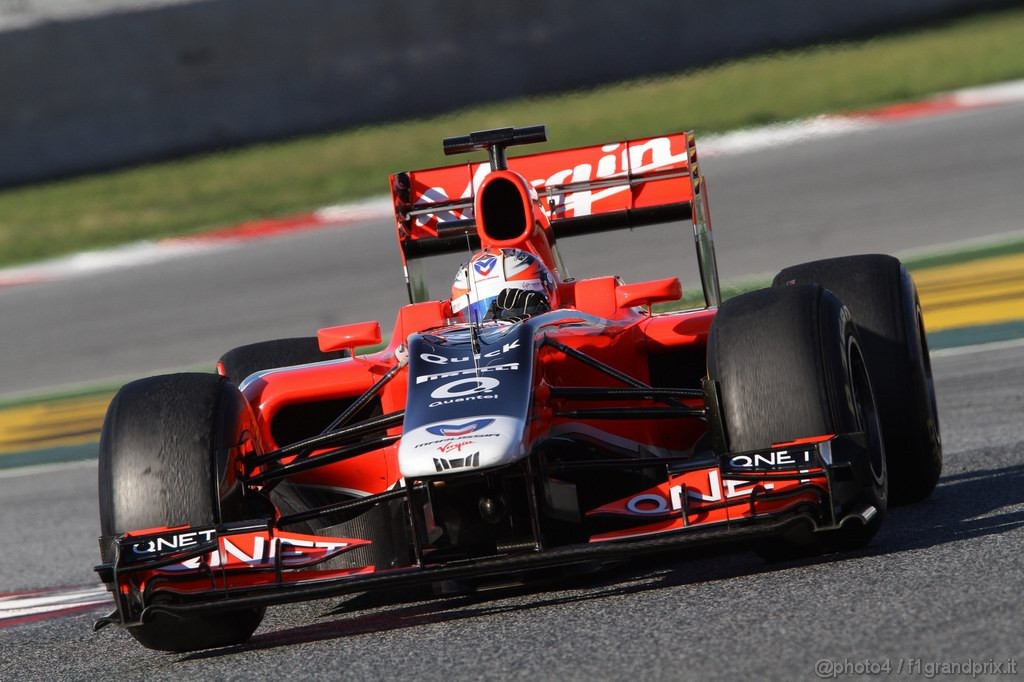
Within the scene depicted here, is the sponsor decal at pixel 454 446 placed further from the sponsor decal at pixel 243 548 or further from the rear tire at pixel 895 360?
the rear tire at pixel 895 360

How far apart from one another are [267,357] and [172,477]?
228 cm

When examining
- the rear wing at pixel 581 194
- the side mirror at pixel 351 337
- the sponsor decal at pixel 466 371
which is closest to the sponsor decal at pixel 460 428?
the sponsor decal at pixel 466 371

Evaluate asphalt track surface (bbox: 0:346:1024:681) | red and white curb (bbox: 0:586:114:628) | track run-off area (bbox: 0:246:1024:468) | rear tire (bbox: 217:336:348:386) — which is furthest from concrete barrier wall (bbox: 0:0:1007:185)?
asphalt track surface (bbox: 0:346:1024:681)

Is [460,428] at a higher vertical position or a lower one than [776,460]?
higher

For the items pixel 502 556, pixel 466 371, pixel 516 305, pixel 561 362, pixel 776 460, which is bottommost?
pixel 502 556

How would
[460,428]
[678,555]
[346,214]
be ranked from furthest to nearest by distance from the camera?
1. [346,214]
2. [678,555]
3. [460,428]

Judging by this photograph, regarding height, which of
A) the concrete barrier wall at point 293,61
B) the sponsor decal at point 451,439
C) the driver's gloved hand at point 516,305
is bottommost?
the sponsor decal at point 451,439

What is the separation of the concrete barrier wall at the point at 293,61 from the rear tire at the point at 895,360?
1258 cm

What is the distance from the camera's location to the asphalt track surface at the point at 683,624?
4141 mm

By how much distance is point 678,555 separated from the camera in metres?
5.93

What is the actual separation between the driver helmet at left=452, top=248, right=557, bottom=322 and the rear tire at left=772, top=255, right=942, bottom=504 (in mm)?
962

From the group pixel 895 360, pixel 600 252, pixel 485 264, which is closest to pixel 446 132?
pixel 600 252

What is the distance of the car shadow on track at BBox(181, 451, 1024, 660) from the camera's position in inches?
207

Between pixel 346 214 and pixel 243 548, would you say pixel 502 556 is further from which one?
pixel 346 214
